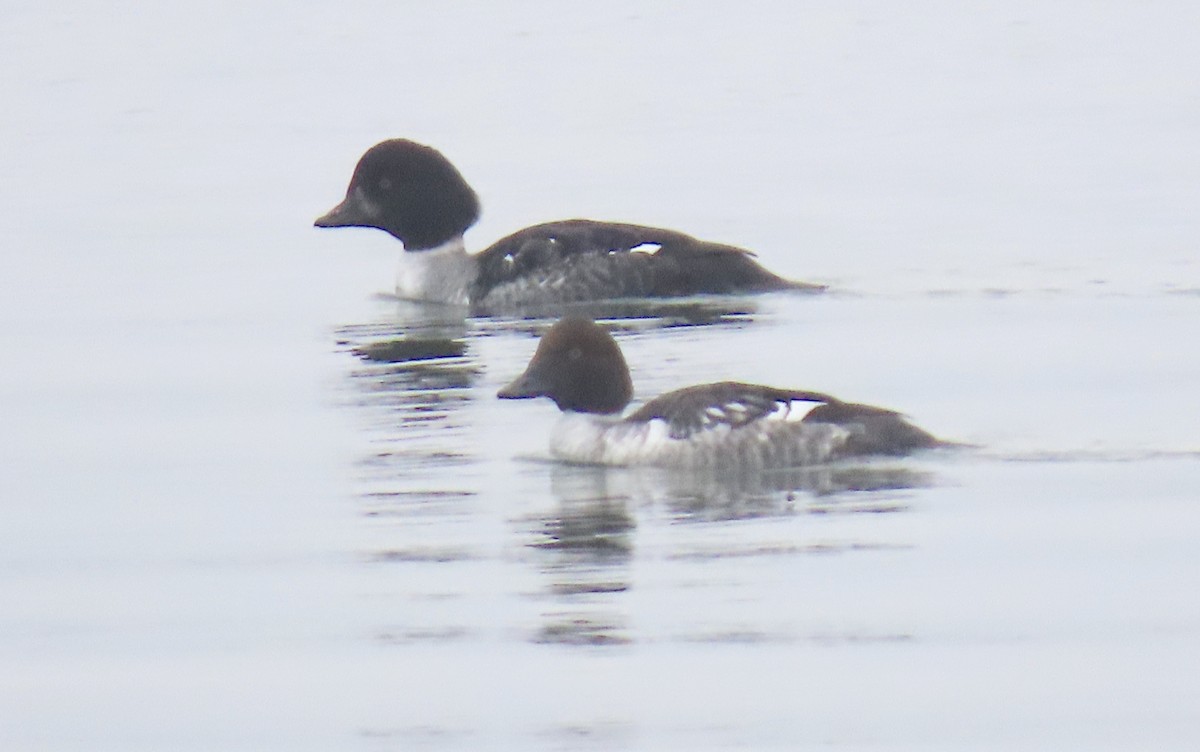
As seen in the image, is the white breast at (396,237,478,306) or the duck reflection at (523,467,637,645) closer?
the duck reflection at (523,467,637,645)

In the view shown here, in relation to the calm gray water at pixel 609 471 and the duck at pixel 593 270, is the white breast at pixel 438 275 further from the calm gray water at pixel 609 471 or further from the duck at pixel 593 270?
the calm gray water at pixel 609 471

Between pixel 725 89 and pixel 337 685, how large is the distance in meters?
23.5

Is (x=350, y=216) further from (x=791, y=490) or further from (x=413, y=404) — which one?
(x=791, y=490)

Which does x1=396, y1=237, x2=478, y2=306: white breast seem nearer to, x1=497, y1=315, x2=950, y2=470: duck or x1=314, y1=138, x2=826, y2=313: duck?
x1=314, y1=138, x2=826, y2=313: duck

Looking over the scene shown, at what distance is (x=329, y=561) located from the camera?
1106cm

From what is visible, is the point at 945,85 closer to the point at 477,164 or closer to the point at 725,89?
the point at 725,89

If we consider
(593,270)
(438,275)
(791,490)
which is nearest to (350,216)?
(438,275)

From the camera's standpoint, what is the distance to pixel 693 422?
12.3 metres

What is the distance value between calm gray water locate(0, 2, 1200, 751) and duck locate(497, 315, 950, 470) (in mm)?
145

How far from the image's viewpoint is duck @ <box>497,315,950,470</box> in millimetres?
12305

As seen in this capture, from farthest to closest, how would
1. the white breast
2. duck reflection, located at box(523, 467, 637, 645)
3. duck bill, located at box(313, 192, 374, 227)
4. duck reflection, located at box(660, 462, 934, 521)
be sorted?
duck bill, located at box(313, 192, 374, 227)
the white breast
duck reflection, located at box(660, 462, 934, 521)
duck reflection, located at box(523, 467, 637, 645)

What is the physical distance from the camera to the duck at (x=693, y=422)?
40.4 feet

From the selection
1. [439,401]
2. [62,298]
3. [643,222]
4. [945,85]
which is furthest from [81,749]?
[945,85]

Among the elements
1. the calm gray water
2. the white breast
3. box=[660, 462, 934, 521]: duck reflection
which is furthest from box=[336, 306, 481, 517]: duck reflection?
box=[660, 462, 934, 521]: duck reflection
